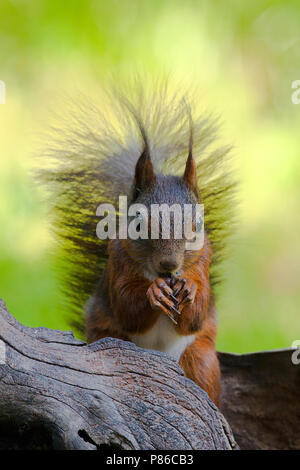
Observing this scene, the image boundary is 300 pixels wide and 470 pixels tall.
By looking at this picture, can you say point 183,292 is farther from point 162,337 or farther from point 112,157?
point 112,157

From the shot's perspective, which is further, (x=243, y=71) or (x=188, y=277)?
(x=243, y=71)

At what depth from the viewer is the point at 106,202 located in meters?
2.04

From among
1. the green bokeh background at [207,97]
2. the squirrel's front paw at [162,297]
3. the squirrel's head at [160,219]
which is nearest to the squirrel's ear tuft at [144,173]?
the squirrel's head at [160,219]

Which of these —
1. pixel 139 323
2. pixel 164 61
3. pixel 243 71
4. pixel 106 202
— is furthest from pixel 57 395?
pixel 243 71

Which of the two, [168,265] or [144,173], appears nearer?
[168,265]

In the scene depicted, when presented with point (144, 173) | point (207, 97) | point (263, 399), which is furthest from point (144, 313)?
point (207, 97)

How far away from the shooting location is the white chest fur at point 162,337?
180cm

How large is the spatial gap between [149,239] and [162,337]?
13.7 inches

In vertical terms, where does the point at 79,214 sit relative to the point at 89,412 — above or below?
above

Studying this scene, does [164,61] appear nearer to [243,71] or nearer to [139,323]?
[243,71]

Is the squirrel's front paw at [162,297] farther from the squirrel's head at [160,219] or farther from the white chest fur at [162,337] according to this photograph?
the white chest fur at [162,337]

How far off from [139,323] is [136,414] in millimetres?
411

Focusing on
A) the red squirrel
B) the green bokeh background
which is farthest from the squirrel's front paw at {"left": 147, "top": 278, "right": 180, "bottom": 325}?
the green bokeh background

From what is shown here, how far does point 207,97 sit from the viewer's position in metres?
3.09
